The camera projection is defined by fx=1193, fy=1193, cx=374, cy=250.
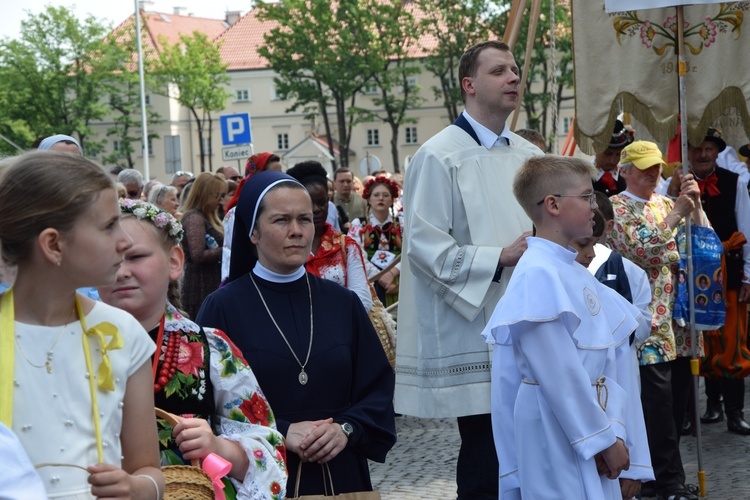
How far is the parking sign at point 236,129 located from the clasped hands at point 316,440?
52.7ft

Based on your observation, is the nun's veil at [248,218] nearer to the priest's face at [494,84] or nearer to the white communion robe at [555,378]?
the white communion robe at [555,378]

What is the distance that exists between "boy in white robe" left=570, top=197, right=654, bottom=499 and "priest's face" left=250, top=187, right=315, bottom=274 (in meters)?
1.13

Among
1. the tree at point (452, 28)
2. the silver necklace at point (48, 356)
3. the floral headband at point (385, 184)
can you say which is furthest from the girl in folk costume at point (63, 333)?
the tree at point (452, 28)

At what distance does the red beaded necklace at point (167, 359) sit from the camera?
11.0ft

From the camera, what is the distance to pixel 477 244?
17.8 feet

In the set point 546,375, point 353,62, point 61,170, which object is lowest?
point 546,375

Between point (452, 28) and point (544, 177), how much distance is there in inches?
2154

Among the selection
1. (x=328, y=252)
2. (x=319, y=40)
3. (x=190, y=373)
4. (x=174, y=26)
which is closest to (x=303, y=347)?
(x=190, y=373)

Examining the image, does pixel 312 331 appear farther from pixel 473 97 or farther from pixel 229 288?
pixel 473 97

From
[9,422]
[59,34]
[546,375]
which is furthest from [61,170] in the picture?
[59,34]

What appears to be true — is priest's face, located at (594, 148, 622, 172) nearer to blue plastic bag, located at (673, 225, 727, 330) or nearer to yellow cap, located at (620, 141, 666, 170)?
blue plastic bag, located at (673, 225, 727, 330)

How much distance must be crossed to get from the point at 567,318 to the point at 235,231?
4.28 ft

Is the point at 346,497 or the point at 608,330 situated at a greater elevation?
the point at 608,330

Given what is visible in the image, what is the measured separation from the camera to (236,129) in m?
20.1
